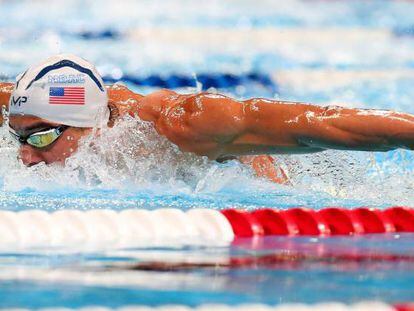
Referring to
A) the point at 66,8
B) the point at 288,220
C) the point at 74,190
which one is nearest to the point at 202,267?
the point at 288,220

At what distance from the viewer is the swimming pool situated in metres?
1.69

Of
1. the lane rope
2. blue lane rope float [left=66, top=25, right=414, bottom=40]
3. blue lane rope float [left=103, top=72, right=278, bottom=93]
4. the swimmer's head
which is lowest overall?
the lane rope

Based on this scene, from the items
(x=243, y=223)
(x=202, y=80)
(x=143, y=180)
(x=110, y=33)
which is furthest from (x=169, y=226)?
(x=110, y=33)

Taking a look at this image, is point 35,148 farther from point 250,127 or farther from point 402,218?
point 402,218

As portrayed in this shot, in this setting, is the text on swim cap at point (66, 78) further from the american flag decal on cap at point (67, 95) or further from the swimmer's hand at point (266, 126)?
the swimmer's hand at point (266, 126)

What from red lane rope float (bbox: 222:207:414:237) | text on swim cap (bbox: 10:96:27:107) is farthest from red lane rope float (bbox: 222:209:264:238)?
text on swim cap (bbox: 10:96:27:107)

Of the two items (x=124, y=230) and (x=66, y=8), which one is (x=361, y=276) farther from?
(x=66, y=8)

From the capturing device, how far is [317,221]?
2508 millimetres

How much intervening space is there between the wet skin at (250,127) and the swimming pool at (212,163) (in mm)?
79

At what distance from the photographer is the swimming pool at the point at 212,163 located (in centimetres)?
169

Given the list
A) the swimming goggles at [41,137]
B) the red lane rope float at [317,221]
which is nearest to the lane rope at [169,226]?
the red lane rope float at [317,221]

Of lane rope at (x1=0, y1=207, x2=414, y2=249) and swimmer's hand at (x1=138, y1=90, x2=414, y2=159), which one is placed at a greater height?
swimmer's hand at (x1=138, y1=90, x2=414, y2=159)

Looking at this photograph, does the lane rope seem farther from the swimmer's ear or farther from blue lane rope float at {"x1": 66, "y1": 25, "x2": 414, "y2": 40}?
blue lane rope float at {"x1": 66, "y1": 25, "x2": 414, "y2": 40}

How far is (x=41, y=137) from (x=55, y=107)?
0.13 m
